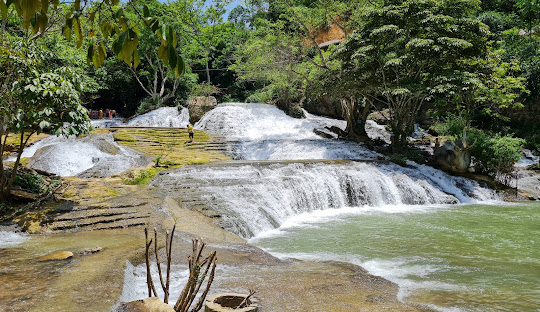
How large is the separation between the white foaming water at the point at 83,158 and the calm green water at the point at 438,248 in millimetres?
6717

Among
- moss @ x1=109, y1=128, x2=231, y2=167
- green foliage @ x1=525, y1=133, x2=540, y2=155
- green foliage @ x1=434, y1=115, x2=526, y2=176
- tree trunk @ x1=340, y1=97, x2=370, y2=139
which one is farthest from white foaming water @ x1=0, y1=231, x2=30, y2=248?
green foliage @ x1=525, y1=133, x2=540, y2=155

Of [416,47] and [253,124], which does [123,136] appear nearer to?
[253,124]

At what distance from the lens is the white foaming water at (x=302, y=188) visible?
8.54 metres

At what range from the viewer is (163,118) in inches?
942

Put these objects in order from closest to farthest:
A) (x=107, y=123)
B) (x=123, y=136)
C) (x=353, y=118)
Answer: (x=123, y=136), (x=353, y=118), (x=107, y=123)

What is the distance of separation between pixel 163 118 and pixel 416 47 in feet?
53.4

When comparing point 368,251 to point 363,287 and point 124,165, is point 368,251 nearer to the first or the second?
point 363,287

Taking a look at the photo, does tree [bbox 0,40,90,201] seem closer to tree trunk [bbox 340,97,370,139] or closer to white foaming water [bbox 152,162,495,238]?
white foaming water [bbox 152,162,495,238]

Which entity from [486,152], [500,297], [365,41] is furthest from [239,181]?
[486,152]

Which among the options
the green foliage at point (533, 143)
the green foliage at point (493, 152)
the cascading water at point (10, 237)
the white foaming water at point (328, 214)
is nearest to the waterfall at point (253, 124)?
the green foliage at point (493, 152)

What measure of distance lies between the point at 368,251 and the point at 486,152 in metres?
10.5

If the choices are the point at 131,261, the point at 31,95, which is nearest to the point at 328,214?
the point at 131,261

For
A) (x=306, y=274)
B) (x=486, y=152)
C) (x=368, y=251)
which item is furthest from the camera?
(x=486, y=152)

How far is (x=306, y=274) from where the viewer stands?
4.62m
